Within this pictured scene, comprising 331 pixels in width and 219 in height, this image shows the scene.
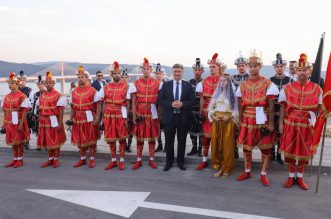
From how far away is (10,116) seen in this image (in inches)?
262

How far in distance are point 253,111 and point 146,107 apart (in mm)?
2091

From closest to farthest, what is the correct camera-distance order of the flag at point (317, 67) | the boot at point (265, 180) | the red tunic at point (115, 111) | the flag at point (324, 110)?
1. the flag at point (324, 110)
2. the flag at point (317, 67)
3. the boot at point (265, 180)
4. the red tunic at point (115, 111)

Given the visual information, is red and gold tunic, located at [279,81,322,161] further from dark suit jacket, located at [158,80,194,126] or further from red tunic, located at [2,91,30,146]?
red tunic, located at [2,91,30,146]

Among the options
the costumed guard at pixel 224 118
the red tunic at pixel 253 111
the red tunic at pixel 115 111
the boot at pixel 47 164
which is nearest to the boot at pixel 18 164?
the boot at pixel 47 164

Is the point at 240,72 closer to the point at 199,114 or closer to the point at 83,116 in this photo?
the point at 199,114

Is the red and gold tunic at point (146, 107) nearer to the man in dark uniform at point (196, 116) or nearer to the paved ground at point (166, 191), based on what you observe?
the paved ground at point (166, 191)

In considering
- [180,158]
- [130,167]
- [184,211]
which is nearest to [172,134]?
[180,158]

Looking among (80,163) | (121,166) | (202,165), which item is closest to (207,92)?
(202,165)

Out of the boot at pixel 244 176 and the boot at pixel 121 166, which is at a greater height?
the boot at pixel 244 176

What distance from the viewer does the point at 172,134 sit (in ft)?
20.1

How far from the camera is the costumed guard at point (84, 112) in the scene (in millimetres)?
6311

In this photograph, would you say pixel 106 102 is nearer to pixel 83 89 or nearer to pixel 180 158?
pixel 83 89

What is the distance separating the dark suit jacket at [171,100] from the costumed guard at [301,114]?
1.73m

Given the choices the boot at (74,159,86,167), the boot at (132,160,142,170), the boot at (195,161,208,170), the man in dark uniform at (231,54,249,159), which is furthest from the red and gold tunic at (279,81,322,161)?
the boot at (74,159,86,167)
